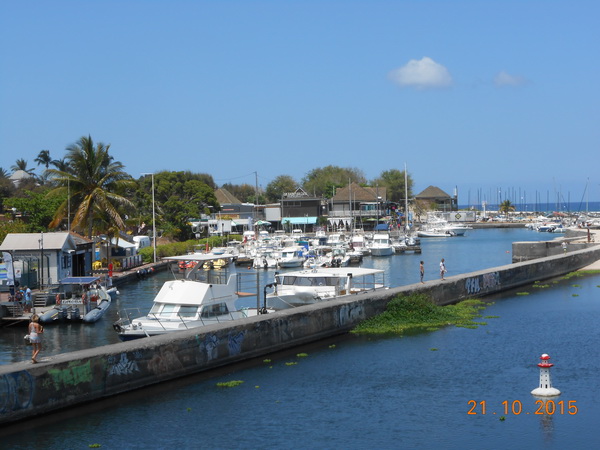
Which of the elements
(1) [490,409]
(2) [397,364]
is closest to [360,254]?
(2) [397,364]

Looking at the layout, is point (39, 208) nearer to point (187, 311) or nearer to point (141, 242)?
point (141, 242)

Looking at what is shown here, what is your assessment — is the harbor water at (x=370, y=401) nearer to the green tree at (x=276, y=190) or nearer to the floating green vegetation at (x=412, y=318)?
the floating green vegetation at (x=412, y=318)

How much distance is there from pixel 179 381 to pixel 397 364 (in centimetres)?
918

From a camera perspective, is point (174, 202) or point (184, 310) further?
point (174, 202)

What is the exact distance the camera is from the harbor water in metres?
23.1

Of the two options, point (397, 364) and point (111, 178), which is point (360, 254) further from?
point (397, 364)

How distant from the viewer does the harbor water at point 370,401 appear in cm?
2308

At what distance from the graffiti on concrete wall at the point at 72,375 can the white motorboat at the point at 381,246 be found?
78.0m

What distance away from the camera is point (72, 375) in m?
25.3

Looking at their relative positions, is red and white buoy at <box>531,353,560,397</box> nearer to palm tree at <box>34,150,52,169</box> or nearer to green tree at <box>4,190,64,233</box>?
green tree at <box>4,190,64,233</box>

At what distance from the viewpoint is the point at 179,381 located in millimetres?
29094

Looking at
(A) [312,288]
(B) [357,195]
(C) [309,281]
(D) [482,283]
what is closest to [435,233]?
(B) [357,195]

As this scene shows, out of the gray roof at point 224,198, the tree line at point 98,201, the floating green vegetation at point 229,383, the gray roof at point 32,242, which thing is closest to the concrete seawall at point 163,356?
the floating green vegetation at point 229,383

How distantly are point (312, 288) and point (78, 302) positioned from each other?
14.3 m
